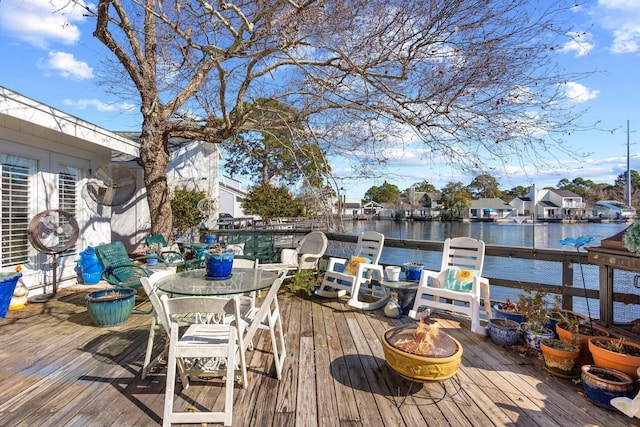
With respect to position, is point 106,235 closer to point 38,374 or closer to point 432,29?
point 38,374

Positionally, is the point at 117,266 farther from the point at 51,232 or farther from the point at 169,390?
the point at 169,390

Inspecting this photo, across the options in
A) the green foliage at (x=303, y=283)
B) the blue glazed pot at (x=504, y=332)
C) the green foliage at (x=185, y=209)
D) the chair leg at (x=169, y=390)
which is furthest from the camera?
the green foliage at (x=185, y=209)

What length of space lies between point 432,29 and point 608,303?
9.73ft

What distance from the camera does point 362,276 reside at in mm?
4504

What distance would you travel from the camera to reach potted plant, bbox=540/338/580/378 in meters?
2.44

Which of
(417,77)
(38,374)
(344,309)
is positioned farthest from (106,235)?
(417,77)

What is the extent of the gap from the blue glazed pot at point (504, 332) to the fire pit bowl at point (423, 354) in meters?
1.09

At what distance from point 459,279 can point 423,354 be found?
64.7 inches

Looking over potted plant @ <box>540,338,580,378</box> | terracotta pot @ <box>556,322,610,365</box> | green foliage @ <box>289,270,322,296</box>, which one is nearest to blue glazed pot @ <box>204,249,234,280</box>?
green foliage @ <box>289,270,322,296</box>

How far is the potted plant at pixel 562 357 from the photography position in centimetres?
244

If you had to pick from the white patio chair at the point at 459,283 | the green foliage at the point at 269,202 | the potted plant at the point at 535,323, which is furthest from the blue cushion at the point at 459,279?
the green foliage at the point at 269,202

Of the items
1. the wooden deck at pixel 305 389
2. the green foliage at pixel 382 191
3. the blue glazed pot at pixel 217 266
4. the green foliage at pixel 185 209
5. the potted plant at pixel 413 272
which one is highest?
the green foliage at pixel 382 191

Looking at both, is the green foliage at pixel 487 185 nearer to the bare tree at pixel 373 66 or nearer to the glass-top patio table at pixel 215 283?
the bare tree at pixel 373 66

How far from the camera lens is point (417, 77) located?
4.09 metres
